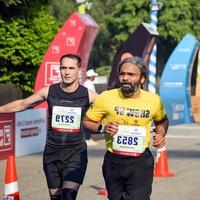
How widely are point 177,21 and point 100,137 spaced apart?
40428 mm

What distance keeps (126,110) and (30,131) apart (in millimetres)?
10133

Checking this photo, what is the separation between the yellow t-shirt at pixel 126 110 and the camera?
6367mm

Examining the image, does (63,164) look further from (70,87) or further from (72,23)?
(72,23)

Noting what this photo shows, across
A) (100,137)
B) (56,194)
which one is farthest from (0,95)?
(56,194)

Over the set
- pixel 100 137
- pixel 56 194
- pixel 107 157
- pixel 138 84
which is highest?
pixel 138 84

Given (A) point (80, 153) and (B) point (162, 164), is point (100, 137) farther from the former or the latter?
(A) point (80, 153)

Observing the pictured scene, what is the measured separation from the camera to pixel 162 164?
1253 cm

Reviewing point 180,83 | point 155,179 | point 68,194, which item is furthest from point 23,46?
point 68,194

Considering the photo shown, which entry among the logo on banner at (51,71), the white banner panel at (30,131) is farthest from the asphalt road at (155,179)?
the logo on banner at (51,71)

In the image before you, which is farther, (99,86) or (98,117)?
(99,86)

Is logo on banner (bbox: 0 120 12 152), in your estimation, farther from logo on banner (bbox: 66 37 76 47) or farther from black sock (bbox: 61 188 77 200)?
black sock (bbox: 61 188 77 200)

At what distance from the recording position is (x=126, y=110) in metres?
6.35

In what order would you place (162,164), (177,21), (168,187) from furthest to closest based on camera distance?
1. (177,21)
2. (162,164)
3. (168,187)

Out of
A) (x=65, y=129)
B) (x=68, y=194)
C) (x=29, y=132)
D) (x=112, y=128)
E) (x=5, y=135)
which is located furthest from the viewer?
(x=29, y=132)
